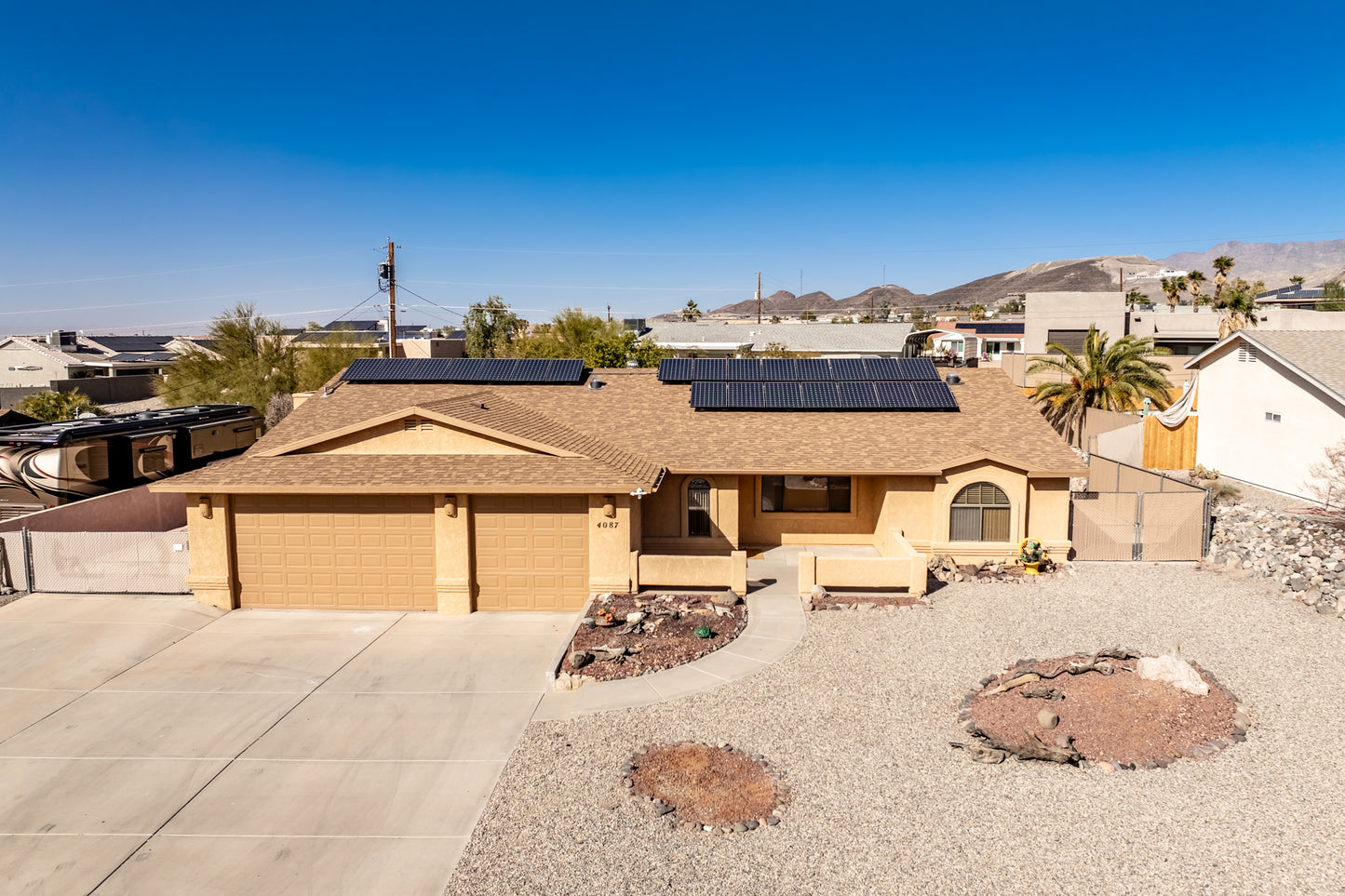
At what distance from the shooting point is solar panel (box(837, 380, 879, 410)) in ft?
73.4

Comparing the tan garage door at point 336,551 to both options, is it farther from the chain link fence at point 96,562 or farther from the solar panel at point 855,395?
the solar panel at point 855,395

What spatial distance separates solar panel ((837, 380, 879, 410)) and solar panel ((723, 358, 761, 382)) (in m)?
2.52

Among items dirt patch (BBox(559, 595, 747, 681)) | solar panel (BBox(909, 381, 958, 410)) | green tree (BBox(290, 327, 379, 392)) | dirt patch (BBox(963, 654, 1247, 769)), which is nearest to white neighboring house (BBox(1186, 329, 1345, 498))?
solar panel (BBox(909, 381, 958, 410))

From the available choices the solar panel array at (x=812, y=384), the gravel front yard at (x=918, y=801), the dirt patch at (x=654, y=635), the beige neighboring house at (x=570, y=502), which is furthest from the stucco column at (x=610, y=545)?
the solar panel array at (x=812, y=384)

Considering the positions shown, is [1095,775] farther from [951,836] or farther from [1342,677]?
[1342,677]

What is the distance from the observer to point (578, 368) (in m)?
25.0

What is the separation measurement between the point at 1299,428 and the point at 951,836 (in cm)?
2298

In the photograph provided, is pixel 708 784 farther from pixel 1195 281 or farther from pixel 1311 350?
pixel 1195 281

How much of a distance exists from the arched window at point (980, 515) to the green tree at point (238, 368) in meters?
37.3

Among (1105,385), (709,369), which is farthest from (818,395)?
(1105,385)

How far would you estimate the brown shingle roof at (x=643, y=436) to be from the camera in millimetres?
16594

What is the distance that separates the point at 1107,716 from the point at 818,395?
12.9 meters

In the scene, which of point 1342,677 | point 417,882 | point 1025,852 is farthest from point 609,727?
point 1342,677

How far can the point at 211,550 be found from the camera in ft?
55.1
